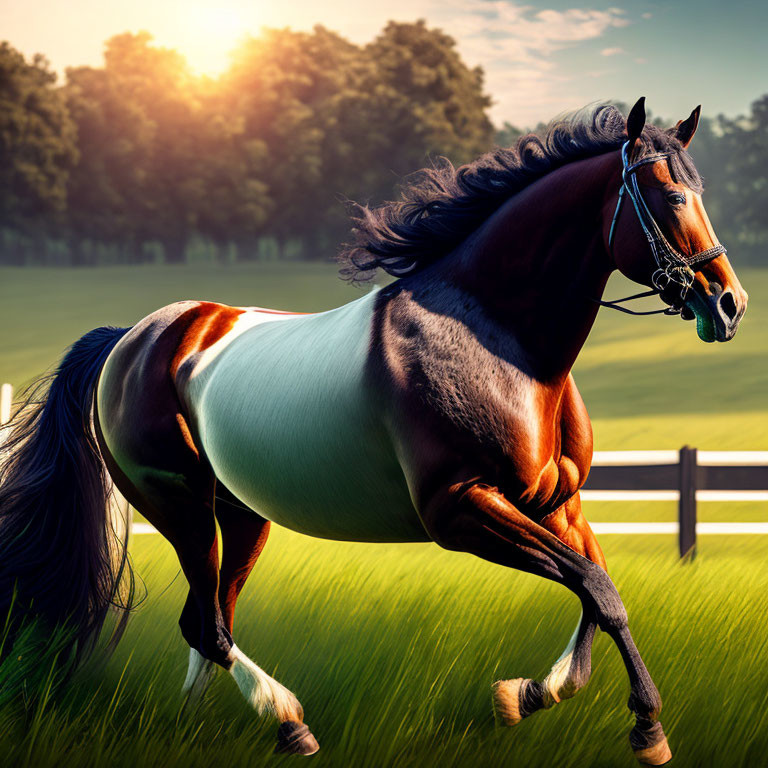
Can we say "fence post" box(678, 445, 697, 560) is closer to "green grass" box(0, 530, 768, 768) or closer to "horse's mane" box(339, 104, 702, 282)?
"green grass" box(0, 530, 768, 768)

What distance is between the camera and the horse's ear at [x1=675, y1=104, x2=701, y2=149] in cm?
323

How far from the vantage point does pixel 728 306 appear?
2.98 meters

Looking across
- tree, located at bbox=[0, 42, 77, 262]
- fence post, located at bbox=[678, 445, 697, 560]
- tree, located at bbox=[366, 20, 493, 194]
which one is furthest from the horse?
tree, located at bbox=[0, 42, 77, 262]

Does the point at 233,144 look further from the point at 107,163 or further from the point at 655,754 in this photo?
the point at 655,754

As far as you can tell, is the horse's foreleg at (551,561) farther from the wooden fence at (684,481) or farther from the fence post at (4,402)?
the fence post at (4,402)

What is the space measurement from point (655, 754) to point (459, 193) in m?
2.20

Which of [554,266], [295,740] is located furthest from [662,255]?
[295,740]

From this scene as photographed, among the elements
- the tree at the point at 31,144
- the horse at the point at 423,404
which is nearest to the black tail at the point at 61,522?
the horse at the point at 423,404

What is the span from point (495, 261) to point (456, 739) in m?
1.91

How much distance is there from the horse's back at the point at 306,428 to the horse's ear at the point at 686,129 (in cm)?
133

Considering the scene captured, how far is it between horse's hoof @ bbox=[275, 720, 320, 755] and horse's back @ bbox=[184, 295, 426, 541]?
0.80 m

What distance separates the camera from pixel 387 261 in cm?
367

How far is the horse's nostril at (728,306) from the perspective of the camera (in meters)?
2.98

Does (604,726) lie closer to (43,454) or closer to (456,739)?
(456,739)
